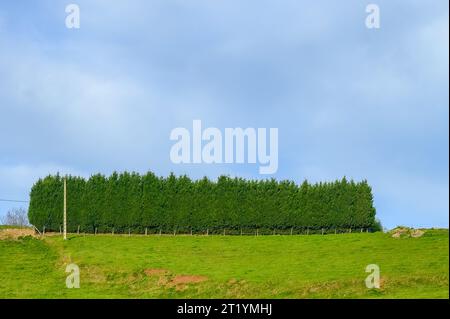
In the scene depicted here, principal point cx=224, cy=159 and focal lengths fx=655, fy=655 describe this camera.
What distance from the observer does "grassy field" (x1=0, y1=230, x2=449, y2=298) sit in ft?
138

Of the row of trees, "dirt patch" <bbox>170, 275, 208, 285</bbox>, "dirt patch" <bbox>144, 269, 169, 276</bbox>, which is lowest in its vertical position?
"dirt patch" <bbox>170, 275, 208, 285</bbox>

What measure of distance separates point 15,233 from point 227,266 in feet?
96.1

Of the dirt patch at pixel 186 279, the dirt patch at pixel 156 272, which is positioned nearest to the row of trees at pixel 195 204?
the dirt patch at pixel 156 272

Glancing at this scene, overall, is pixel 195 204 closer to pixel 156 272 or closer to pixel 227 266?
pixel 227 266

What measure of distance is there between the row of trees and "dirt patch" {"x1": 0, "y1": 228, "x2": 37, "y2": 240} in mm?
5216

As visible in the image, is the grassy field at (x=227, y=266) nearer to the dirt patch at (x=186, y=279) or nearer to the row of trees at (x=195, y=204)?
the dirt patch at (x=186, y=279)

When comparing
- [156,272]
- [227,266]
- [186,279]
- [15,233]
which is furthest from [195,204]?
[186,279]

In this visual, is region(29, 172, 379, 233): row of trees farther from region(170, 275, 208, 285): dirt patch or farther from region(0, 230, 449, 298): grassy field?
region(170, 275, 208, 285): dirt patch

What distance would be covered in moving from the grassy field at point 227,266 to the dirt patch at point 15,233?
166cm

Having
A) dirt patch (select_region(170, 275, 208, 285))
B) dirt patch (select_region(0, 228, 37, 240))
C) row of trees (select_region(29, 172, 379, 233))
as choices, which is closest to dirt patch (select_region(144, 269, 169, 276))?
dirt patch (select_region(170, 275, 208, 285))

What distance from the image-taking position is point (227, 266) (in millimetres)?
52281

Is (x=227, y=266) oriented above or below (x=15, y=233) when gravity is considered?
below
